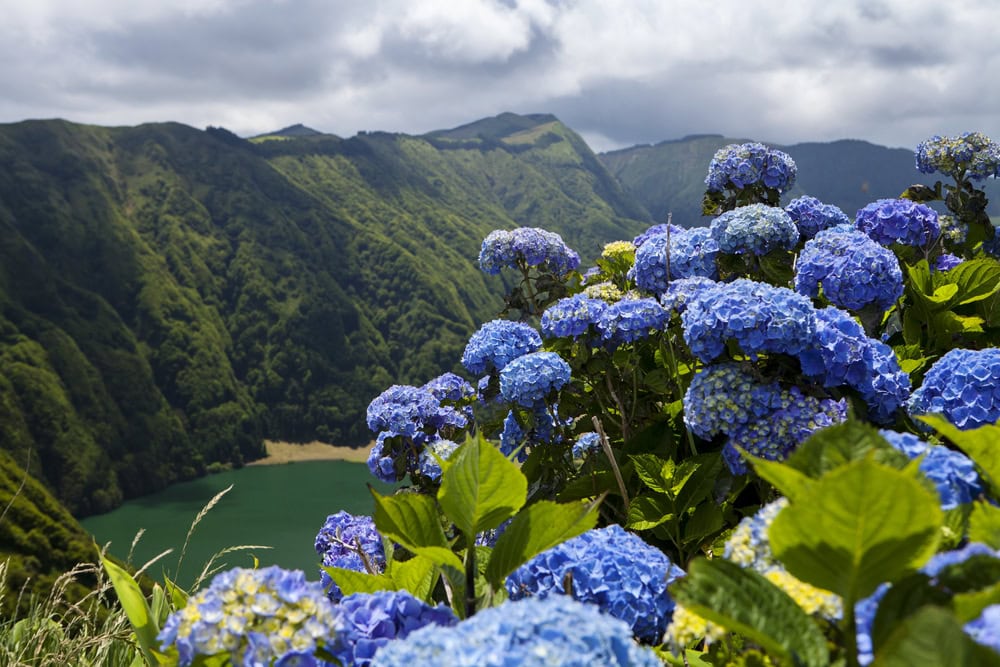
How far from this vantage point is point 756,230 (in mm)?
4012

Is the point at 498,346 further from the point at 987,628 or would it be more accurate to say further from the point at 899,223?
the point at 987,628

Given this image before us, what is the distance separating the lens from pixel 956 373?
2.90 m

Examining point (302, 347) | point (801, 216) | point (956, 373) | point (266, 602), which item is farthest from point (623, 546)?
point (302, 347)

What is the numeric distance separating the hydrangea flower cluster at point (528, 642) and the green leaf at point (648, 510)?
1835mm

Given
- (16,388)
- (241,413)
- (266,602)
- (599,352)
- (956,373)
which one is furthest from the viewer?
(241,413)

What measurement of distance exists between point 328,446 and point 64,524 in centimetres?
8994

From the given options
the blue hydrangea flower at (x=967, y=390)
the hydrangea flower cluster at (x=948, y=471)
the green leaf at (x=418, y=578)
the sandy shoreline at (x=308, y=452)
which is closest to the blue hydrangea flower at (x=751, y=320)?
the blue hydrangea flower at (x=967, y=390)

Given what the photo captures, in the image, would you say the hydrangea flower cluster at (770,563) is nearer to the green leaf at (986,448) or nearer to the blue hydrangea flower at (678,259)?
the green leaf at (986,448)

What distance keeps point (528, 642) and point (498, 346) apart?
3.40 m

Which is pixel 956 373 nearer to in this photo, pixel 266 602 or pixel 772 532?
pixel 772 532

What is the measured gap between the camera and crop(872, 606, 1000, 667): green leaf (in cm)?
90

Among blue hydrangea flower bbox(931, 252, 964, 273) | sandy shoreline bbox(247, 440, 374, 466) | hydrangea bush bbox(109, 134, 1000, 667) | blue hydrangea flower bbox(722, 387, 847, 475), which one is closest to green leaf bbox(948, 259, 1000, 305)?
hydrangea bush bbox(109, 134, 1000, 667)

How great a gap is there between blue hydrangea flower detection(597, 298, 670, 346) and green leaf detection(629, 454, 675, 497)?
717mm

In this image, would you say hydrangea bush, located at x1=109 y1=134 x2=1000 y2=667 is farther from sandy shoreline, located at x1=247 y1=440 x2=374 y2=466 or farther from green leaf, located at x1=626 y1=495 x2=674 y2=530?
sandy shoreline, located at x1=247 y1=440 x2=374 y2=466
